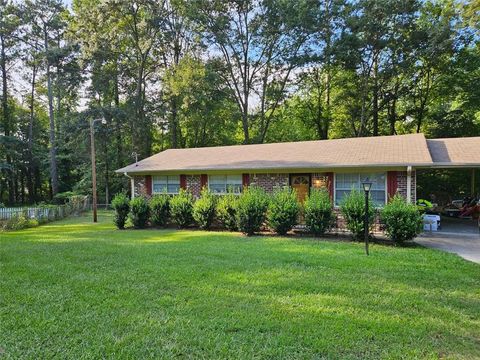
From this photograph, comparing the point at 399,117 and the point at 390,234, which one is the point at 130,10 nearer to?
the point at 399,117

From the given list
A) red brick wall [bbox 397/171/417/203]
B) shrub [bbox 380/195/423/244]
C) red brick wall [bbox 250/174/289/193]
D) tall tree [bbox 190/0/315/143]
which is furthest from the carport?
tall tree [bbox 190/0/315/143]

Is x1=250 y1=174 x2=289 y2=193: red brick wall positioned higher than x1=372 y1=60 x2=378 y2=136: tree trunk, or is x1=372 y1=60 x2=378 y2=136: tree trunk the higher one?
x1=372 y1=60 x2=378 y2=136: tree trunk

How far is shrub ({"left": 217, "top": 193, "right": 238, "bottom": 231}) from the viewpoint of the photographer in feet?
36.8

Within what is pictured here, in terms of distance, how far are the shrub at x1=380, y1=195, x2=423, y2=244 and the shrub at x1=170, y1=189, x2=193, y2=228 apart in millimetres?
6824

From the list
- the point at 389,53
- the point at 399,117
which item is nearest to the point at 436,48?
the point at 389,53

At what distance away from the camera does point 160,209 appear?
12.8 metres

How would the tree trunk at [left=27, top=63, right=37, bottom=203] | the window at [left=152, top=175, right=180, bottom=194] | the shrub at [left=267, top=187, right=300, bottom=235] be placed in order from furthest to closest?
the tree trunk at [left=27, top=63, right=37, bottom=203] < the window at [left=152, top=175, right=180, bottom=194] < the shrub at [left=267, top=187, right=300, bottom=235]

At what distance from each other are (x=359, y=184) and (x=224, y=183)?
17.4 ft

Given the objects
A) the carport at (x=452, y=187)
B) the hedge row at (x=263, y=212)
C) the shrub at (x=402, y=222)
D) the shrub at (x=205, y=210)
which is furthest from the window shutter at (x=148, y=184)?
the carport at (x=452, y=187)

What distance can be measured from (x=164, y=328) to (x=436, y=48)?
2317 cm

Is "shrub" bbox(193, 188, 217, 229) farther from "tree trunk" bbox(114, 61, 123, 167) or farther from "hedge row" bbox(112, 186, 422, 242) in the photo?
"tree trunk" bbox(114, 61, 123, 167)

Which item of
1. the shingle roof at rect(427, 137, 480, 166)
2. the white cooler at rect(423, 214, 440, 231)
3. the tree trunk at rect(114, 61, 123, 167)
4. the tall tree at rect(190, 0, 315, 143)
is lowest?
the white cooler at rect(423, 214, 440, 231)

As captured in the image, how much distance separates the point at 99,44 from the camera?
2405 cm

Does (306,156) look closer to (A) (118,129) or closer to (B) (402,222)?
(B) (402,222)
